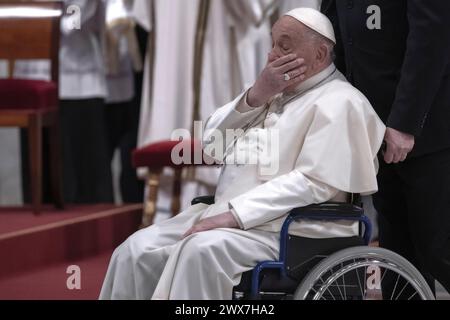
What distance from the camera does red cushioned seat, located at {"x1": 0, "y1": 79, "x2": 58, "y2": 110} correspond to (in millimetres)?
5855

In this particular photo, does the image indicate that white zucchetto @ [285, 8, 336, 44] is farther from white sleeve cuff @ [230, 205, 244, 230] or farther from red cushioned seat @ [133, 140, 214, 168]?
red cushioned seat @ [133, 140, 214, 168]

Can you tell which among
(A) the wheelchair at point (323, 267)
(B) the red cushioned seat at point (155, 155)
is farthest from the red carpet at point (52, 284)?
(A) the wheelchair at point (323, 267)

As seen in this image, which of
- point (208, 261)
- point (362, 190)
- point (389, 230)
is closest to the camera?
point (208, 261)

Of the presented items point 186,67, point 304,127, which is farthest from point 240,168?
point 186,67

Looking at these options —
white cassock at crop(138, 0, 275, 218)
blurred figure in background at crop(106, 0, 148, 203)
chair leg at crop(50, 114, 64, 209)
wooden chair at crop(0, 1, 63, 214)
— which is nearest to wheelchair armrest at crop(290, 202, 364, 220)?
wooden chair at crop(0, 1, 63, 214)

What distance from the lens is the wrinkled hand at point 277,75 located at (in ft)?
10.7

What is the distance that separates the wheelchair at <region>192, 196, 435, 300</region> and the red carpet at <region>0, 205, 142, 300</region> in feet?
→ 5.13

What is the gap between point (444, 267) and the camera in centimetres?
330

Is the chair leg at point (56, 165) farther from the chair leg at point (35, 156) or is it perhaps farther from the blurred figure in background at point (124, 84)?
the blurred figure in background at point (124, 84)

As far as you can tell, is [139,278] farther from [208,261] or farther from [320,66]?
[320,66]

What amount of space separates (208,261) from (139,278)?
31cm

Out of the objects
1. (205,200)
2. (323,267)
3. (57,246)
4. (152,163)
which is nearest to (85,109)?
(152,163)

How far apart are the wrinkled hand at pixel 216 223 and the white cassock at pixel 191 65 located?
11.4ft

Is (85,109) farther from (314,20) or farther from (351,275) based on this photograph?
(351,275)
